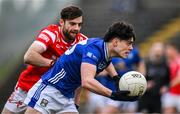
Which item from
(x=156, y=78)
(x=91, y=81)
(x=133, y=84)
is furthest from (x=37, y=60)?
→ (x=156, y=78)

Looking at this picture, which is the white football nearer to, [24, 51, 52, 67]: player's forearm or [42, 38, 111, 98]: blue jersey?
[42, 38, 111, 98]: blue jersey

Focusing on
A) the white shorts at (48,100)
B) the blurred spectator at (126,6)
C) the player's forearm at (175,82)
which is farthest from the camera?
the blurred spectator at (126,6)

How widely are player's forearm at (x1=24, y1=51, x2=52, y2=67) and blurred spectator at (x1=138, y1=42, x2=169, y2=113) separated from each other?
212 inches

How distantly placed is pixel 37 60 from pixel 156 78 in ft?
18.4

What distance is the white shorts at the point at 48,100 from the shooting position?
30.7 ft

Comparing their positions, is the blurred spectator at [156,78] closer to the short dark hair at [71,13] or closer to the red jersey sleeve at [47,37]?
the red jersey sleeve at [47,37]

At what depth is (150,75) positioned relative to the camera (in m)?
14.9

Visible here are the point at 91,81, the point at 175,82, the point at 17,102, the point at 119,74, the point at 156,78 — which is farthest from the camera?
the point at 175,82

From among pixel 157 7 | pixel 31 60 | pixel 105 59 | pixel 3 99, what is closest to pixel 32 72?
pixel 31 60

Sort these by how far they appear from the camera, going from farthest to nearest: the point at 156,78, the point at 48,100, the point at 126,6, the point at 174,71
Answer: the point at 126,6, the point at 174,71, the point at 156,78, the point at 48,100

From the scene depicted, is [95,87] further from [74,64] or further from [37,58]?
[37,58]

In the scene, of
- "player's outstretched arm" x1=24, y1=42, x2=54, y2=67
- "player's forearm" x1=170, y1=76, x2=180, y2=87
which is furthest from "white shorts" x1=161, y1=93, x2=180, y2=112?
"player's outstretched arm" x1=24, y1=42, x2=54, y2=67

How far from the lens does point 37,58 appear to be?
380 inches

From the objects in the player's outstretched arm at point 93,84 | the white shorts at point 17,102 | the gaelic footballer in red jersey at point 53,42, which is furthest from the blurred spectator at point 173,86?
the player's outstretched arm at point 93,84
